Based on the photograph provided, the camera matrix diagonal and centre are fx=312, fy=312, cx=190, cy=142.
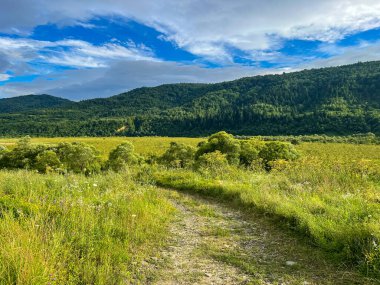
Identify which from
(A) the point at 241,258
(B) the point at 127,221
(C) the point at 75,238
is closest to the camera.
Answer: (C) the point at 75,238

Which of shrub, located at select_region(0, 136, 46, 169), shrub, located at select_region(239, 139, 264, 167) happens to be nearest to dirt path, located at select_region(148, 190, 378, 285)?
shrub, located at select_region(239, 139, 264, 167)

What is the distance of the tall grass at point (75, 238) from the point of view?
3.96 m

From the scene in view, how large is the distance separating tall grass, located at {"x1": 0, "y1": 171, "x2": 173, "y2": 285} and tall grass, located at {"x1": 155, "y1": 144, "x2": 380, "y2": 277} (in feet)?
9.98

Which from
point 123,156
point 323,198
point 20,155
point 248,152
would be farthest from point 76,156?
point 323,198

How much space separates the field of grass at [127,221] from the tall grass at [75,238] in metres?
0.01

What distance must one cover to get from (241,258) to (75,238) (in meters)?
2.86

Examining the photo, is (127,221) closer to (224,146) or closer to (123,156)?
(224,146)

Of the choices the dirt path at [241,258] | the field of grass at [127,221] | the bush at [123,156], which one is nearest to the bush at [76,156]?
the bush at [123,156]

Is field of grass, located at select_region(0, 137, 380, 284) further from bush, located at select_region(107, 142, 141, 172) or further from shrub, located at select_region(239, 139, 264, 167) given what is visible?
bush, located at select_region(107, 142, 141, 172)

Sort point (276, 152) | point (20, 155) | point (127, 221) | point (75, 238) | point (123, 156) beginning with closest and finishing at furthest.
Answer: point (75, 238), point (127, 221), point (276, 152), point (20, 155), point (123, 156)

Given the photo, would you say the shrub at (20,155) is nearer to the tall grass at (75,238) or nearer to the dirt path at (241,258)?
the tall grass at (75,238)

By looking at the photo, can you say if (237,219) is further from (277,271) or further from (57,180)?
(57,180)

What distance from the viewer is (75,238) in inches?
202

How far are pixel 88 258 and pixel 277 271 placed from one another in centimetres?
296
